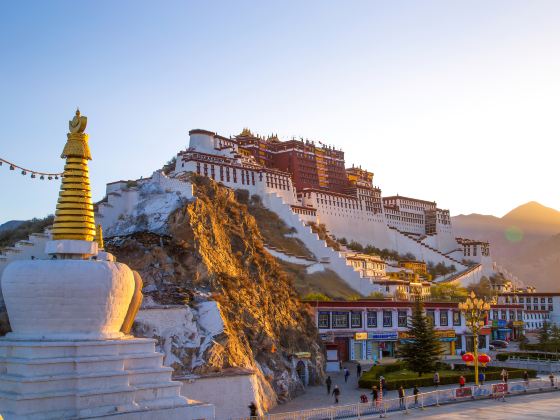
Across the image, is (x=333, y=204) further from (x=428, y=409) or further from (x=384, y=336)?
(x=428, y=409)

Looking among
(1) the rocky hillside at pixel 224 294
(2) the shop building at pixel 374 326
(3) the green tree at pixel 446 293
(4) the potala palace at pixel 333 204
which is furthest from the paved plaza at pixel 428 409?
(3) the green tree at pixel 446 293

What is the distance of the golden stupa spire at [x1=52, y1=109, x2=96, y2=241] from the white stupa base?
3.21 metres

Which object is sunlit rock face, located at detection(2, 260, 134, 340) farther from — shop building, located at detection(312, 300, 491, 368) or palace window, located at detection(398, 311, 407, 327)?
palace window, located at detection(398, 311, 407, 327)

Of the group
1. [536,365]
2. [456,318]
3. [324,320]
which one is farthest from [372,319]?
[536,365]

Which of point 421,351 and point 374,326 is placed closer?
point 421,351

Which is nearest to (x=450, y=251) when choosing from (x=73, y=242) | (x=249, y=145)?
(x=249, y=145)

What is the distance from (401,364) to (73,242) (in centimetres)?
2643

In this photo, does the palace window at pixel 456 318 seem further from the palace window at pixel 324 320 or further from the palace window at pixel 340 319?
the palace window at pixel 324 320

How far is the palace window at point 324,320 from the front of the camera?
46.0 m

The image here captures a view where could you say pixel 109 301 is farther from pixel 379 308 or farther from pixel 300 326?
pixel 379 308

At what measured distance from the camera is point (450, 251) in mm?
100250

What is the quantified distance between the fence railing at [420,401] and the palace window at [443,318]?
18.9 metres

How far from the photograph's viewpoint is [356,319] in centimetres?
4806

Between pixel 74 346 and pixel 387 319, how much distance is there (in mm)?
35134
